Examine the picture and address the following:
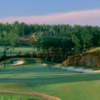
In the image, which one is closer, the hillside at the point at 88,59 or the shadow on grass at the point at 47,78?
the shadow on grass at the point at 47,78

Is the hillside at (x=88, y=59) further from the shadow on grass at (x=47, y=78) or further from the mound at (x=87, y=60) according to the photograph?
the shadow on grass at (x=47, y=78)

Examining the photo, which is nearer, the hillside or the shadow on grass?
the shadow on grass

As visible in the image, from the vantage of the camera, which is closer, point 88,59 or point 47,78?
point 47,78

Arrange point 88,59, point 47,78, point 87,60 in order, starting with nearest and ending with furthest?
point 47,78 → point 88,59 → point 87,60

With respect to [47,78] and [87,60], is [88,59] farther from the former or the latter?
[47,78]

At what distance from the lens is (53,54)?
85.9 metres

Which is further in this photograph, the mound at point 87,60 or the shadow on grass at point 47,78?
the mound at point 87,60

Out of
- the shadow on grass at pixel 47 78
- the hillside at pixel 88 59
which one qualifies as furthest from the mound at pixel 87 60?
the shadow on grass at pixel 47 78

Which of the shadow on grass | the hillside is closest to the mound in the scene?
the hillside

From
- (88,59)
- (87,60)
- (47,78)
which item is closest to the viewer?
(47,78)

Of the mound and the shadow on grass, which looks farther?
the mound

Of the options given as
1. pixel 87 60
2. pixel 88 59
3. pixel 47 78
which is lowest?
pixel 87 60

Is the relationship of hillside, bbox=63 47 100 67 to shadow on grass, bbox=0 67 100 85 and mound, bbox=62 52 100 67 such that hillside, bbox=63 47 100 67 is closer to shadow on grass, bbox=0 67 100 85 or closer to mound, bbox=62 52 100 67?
mound, bbox=62 52 100 67

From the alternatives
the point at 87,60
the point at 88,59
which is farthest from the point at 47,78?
the point at 87,60
